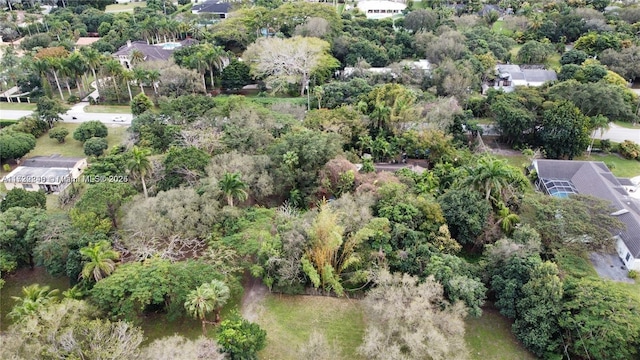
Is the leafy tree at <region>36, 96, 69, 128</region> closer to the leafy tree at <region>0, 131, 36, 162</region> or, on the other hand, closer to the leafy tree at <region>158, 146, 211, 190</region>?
the leafy tree at <region>0, 131, 36, 162</region>

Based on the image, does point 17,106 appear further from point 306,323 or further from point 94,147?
point 306,323

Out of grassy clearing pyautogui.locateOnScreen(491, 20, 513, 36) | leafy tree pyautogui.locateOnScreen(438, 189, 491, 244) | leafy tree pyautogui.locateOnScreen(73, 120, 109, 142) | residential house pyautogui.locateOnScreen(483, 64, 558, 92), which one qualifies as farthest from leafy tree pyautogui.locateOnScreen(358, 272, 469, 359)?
grassy clearing pyautogui.locateOnScreen(491, 20, 513, 36)

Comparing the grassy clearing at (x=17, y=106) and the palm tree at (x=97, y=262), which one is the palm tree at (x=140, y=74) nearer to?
the grassy clearing at (x=17, y=106)

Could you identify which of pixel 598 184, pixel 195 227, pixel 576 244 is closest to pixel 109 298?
pixel 195 227

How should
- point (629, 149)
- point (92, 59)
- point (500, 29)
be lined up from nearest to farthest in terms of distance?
point (629, 149)
point (92, 59)
point (500, 29)

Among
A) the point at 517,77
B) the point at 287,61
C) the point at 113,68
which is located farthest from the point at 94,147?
the point at 517,77
